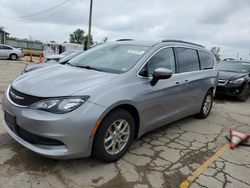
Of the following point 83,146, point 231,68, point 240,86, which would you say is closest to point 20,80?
point 83,146

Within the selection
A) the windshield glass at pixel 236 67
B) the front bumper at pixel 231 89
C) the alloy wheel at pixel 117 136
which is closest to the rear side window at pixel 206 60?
the front bumper at pixel 231 89

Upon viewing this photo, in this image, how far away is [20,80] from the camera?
321 cm

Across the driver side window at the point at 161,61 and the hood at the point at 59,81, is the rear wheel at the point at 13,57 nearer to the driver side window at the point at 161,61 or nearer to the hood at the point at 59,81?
the hood at the point at 59,81

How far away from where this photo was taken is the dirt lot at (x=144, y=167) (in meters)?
2.64

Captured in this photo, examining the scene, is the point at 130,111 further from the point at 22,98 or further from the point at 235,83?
the point at 235,83

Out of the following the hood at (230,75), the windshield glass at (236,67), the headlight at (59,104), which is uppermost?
the windshield glass at (236,67)

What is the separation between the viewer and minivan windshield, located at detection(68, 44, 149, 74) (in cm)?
340

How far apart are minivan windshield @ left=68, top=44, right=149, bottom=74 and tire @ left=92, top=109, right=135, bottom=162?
0.67 meters

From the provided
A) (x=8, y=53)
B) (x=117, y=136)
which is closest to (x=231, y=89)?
(x=117, y=136)

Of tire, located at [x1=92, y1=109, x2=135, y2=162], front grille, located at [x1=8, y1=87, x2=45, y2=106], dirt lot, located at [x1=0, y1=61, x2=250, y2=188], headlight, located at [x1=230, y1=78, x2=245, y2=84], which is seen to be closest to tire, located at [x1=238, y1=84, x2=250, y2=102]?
headlight, located at [x1=230, y1=78, x2=245, y2=84]

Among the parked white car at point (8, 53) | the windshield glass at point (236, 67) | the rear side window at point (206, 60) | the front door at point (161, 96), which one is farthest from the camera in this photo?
the parked white car at point (8, 53)

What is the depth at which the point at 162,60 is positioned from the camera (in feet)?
12.5

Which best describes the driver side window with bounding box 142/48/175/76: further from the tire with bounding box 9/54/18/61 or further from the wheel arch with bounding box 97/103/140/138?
the tire with bounding box 9/54/18/61

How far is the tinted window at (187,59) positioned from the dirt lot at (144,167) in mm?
1347
